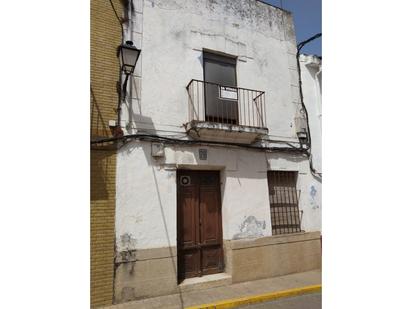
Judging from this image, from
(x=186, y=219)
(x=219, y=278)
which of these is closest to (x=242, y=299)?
(x=219, y=278)

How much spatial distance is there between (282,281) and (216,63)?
4.75 meters

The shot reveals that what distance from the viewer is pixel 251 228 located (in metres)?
5.71

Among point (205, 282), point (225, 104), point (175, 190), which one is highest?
point (225, 104)

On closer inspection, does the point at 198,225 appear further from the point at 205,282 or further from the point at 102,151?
the point at 102,151

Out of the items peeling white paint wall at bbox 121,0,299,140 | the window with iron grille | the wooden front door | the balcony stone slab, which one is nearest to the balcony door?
peeling white paint wall at bbox 121,0,299,140

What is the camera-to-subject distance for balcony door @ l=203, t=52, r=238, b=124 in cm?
580

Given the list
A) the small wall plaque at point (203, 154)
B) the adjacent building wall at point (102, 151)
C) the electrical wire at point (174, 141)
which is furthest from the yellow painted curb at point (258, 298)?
the electrical wire at point (174, 141)

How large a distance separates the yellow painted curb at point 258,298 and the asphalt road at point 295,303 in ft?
0.26

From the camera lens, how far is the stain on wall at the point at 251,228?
5.61m

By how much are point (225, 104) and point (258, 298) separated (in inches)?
149

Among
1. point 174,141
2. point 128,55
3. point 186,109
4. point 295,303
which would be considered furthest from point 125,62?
point 295,303

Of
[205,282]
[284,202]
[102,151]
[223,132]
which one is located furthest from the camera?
[284,202]

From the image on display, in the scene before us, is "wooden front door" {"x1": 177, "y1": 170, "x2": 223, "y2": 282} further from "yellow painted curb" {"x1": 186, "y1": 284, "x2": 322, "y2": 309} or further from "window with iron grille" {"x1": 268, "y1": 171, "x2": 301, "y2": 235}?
"window with iron grille" {"x1": 268, "y1": 171, "x2": 301, "y2": 235}

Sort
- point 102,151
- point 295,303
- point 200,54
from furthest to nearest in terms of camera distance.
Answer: point 200,54 → point 102,151 → point 295,303
